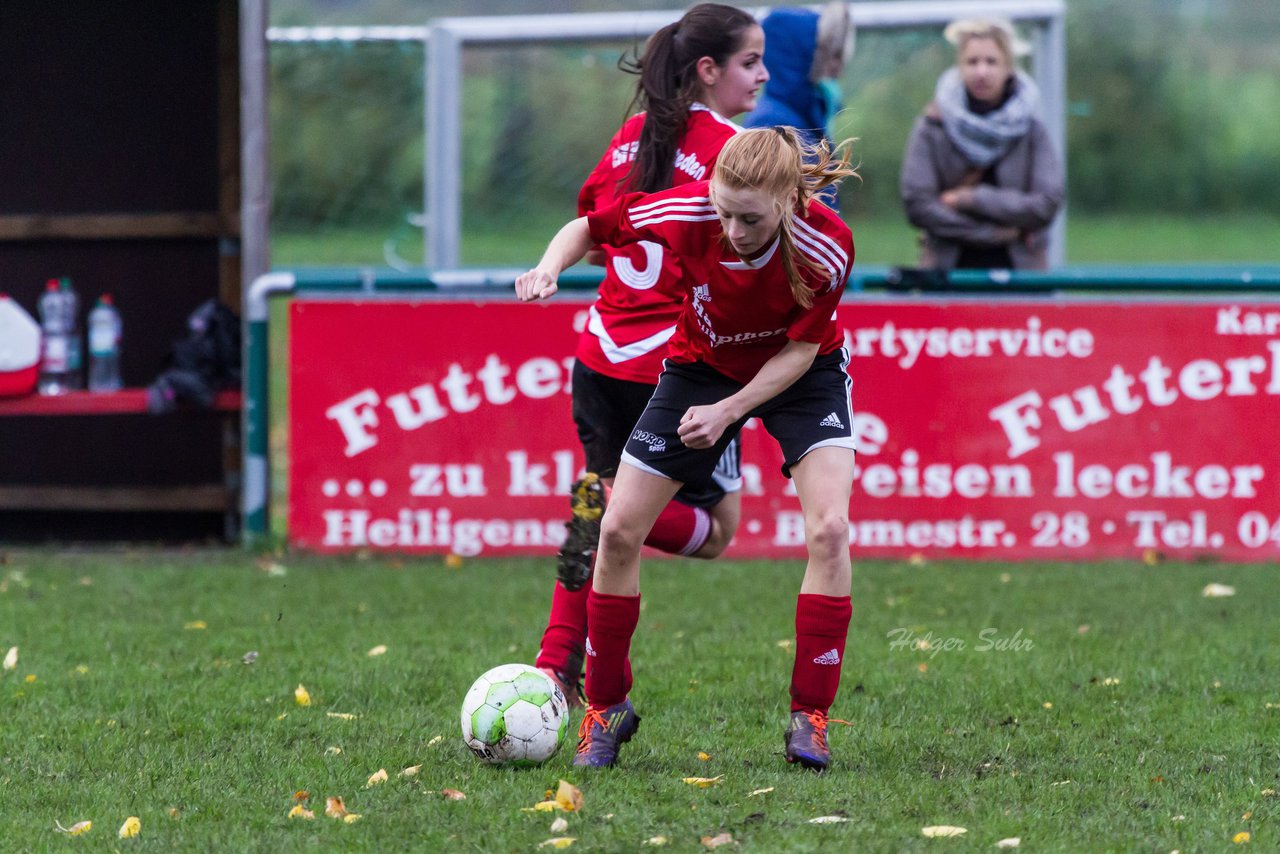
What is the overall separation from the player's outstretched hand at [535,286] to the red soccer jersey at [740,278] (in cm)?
29

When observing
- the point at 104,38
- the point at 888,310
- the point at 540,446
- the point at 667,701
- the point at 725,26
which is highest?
the point at 104,38

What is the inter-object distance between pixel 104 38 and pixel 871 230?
53.1ft

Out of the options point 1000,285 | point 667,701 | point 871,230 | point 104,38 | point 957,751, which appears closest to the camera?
point 957,751

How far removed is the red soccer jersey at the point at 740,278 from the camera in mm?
4223

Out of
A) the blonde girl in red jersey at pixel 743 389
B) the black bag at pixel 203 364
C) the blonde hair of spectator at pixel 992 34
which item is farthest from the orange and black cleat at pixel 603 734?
the blonde hair of spectator at pixel 992 34

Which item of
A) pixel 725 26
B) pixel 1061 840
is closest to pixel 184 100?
pixel 725 26

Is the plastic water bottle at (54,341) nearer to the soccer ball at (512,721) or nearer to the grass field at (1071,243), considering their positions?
the soccer ball at (512,721)

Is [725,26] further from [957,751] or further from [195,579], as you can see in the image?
[195,579]

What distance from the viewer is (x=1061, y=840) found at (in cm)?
379

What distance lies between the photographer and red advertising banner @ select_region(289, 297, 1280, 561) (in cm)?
798

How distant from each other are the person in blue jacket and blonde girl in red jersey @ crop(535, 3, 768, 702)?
93.2 inches

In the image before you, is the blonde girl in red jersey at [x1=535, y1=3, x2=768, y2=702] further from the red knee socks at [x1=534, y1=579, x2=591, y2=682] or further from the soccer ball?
the soccer ball

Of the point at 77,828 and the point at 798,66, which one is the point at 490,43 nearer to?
the point at 798,66

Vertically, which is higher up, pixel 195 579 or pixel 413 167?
pixel 413 167
